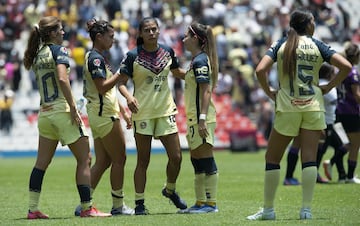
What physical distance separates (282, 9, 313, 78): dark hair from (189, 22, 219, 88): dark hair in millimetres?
1328

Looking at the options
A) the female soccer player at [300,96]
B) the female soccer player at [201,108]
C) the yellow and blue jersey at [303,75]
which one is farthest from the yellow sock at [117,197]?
the yellow and blue jersey at [303,75]

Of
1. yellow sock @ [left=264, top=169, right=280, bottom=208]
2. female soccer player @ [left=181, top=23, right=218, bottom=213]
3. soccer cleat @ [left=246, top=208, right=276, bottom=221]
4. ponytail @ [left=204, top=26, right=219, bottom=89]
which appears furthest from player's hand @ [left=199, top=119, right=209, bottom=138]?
soccer cleat @ [left=246, top=208, right=276, bottom=221]

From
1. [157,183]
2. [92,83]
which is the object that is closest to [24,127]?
[157,183]

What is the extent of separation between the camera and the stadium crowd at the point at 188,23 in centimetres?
3356

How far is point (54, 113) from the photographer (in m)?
11.4

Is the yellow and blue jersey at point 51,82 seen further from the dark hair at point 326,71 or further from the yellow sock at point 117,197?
the dark hair at point 326,71

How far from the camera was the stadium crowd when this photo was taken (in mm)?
33562

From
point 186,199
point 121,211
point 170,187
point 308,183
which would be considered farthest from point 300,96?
point 186,199

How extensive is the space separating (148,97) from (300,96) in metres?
1.99

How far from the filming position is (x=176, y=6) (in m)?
37.8

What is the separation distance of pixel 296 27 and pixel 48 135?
325 cm

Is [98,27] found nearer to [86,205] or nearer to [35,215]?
[86,205]

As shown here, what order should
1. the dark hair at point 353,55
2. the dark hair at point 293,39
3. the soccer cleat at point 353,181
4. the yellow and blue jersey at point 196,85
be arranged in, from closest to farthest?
the dark hair at point 293,39 → the yellow and blue jersey at point 196,85 → the dark hair at point 353,55 → the soccer cleat at point 353,181

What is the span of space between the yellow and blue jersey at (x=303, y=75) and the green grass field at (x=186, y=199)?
4.24 feet
